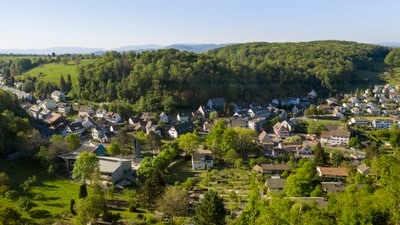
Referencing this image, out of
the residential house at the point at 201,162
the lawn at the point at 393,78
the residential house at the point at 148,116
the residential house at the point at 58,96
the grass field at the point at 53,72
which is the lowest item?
the residential house at the point at 201,162

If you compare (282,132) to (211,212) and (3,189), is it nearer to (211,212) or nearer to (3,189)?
(211,212)

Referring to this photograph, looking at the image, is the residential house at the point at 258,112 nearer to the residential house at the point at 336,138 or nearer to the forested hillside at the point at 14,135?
Answer: the residential house at the point at 336,138

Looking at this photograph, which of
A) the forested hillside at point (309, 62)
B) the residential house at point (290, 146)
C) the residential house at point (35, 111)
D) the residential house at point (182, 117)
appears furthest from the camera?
the forested hillside at point (309, 62)

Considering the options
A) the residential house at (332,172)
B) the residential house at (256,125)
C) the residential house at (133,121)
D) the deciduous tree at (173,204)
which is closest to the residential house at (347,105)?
the residential house at (256,125)

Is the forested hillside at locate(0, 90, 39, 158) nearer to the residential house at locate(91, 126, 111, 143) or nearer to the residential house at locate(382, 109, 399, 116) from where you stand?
the residential house at locate(91, 126, 111, 143)

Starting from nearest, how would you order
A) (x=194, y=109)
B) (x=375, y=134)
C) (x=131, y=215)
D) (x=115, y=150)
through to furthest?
(x=131, y=215) → (x=115, y=150) → (x=375, y=134) → (x=194, y=109)

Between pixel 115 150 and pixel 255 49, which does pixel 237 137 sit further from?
pixel 255 49

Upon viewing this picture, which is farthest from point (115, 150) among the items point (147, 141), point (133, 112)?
point (133, 112)

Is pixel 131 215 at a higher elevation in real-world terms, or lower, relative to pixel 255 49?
lower
